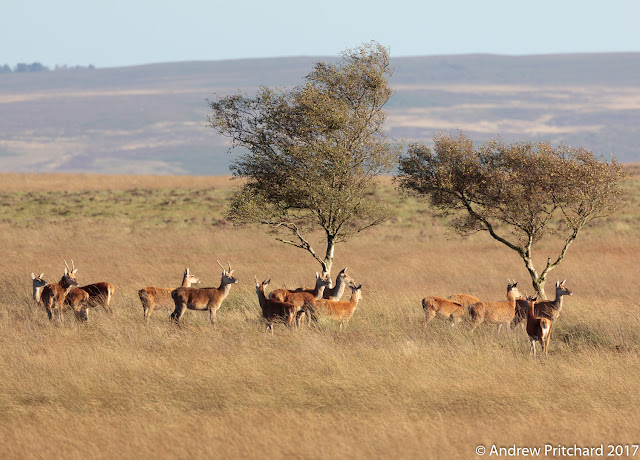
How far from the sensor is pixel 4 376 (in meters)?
16.1

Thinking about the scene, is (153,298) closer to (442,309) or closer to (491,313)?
(442,309)

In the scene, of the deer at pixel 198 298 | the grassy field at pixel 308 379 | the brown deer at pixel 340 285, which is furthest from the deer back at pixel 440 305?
the deer at pixel 198 298

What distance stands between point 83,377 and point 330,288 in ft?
25.2

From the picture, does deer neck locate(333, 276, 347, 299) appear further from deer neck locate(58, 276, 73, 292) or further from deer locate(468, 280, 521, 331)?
deer neck locate(58, 276, 73, 292)

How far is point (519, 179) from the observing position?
23.9m

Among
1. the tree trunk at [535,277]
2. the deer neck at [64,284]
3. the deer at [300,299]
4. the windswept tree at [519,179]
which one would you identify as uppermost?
the windswept tree at [519,179]

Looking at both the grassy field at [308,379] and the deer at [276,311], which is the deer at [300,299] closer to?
the deer at [276,311]

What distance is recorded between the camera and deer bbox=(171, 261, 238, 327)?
20.5 m

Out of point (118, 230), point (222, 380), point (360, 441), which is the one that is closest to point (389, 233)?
point (118, 230)

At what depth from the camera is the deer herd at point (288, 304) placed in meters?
19.8

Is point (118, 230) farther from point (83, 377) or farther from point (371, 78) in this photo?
point (83, 377)

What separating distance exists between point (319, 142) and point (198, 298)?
680 centimetres

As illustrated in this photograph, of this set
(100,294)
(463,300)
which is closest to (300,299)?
(463,300)

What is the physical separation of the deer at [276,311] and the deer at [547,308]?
17.9 ft
